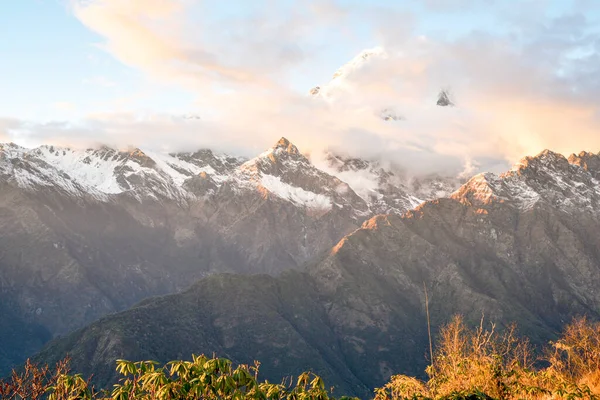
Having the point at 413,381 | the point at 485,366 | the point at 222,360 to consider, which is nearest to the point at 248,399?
the point at 222,360

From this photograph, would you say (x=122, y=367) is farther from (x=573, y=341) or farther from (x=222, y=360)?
(x=573, y=341)

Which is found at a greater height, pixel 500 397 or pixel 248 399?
pixel 248 399

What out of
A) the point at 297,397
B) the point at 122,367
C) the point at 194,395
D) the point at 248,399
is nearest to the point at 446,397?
the point at 297,397

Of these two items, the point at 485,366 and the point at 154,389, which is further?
the point at 485,366

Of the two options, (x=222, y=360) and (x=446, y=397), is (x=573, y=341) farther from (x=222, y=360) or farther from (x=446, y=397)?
(x=222, y=360)

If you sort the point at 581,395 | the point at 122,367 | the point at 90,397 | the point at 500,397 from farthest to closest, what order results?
the point at 500,397
the point at 581,395
the point at 90,397
the point at 122,367

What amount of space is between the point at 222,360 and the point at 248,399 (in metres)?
2.35

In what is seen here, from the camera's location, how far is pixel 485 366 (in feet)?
148

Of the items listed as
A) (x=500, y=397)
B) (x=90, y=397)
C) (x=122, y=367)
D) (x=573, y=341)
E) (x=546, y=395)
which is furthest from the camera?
(x=573, y=341)

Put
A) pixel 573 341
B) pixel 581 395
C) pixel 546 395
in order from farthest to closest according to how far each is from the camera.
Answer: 1. pixel 573 341
2. pixel 546 395
3. pixel 581 395

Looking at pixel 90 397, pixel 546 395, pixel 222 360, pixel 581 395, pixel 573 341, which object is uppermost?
pixel 222 360

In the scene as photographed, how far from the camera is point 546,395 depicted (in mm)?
43562

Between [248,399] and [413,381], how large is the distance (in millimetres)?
14435

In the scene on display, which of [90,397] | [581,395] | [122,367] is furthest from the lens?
[581,395]
